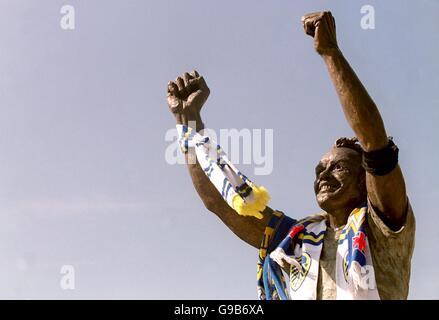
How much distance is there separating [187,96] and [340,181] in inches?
65.2

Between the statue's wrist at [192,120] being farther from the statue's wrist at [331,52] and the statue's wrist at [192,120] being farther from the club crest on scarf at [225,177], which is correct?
the statue's wrist at [331,52]

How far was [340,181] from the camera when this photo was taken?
22.1ft

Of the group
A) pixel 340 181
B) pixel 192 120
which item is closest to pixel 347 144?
pixel 340 181

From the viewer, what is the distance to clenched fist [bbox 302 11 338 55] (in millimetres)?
6098

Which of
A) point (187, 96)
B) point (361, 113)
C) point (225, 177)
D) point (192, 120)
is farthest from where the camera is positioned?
point (187, 96)

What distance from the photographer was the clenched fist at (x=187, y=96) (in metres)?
7.50

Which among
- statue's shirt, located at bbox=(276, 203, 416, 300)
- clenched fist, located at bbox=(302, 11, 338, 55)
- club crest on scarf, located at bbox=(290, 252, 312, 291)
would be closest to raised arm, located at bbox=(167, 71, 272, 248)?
club crest on scarf, located at bbox=(290, 252, 312, 291)

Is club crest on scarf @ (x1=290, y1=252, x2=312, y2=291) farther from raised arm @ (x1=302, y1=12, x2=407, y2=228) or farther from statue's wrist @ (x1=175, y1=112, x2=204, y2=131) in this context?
statue's wrist @ (x1=175, y1=112, x2=204, y2=131)

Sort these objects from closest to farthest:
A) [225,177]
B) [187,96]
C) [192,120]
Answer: [225,177]
[192,120]
[187,96]

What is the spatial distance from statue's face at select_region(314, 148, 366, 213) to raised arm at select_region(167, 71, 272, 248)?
0.62 metres

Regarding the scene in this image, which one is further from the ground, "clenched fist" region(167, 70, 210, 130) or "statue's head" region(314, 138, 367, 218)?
"clenched fist" region(167, 70, 210, 130)

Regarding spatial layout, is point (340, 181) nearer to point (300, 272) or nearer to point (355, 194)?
point (355, 194)

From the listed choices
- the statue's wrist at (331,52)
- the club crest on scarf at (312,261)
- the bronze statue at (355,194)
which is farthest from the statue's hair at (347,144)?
the statue's wrist at (331,52)
